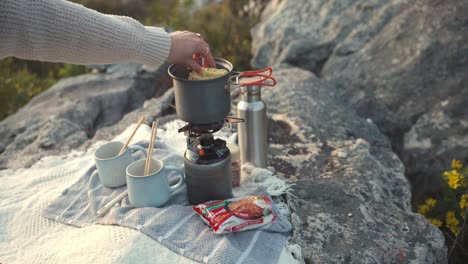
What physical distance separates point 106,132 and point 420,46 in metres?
1.97

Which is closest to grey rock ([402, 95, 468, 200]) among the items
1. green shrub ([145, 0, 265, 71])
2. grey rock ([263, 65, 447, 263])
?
grey rock ([263, 65, 447, 263])

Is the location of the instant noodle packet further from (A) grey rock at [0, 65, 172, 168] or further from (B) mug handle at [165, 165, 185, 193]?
(A) grey rock at [0, 65, 172, 168]

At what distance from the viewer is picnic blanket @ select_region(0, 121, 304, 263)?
151cm

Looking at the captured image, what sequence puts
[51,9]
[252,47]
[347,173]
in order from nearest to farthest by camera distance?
[51,9], [347,173], [252,47]

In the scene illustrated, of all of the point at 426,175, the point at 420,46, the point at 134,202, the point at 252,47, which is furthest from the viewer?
the point at 252,47

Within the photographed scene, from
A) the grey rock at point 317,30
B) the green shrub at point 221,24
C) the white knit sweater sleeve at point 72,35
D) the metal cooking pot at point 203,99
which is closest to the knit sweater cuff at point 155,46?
the white knit sweater sleeve at point 72,35

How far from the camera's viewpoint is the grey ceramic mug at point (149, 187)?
1654 mm

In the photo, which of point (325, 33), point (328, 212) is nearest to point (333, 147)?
point (328, 212)

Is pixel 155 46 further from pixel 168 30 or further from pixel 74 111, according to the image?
pixel 168 30

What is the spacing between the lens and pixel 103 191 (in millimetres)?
1883

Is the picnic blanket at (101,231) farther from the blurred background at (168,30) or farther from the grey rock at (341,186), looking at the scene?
the blurred background at (168,30)

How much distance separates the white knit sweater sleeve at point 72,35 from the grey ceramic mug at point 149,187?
16.0 inches

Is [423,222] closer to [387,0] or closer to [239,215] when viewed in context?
[239,215]

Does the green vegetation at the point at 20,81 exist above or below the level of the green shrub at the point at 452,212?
above
